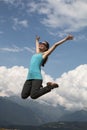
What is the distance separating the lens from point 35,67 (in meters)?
13.6

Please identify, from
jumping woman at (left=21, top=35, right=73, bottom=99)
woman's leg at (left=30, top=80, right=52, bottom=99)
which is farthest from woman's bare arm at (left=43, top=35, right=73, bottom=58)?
woman's leg at (left=30, top=80, right=52, bottom=99)

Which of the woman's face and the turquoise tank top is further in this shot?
the woman's face

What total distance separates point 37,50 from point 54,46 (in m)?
A: 1.10

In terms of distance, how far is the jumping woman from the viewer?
526 inches

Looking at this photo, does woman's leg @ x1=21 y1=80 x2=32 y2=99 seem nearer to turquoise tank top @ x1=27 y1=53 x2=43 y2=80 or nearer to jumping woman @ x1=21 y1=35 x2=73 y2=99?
jumping woman @ x1=21 y1=35 x2=73 y2=99

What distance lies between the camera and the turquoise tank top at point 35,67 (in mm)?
13359

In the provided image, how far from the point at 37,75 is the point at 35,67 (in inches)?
16.6

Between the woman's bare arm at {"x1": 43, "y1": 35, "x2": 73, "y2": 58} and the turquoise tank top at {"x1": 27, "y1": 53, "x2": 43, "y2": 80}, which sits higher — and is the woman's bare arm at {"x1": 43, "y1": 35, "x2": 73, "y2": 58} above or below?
above

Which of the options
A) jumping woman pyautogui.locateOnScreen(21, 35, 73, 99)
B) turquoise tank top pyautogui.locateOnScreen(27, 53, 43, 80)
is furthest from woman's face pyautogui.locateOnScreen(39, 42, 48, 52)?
turquoise tank top pyautogui.locateOnScreen(27, 53, 43, 80)

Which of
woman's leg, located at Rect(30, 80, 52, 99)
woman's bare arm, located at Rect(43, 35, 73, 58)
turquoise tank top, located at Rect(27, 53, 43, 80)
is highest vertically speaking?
woman's bare arm, located at Rect(43, 35, 73, 58)

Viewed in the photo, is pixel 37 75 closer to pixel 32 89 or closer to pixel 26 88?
pixel 32 89

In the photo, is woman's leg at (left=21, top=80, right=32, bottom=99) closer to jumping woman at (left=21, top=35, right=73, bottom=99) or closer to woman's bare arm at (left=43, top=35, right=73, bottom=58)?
jumping woman at (left=21, top=35, right=73, bottom=99)

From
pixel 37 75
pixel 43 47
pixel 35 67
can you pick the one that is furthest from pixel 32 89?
pixel 43 47

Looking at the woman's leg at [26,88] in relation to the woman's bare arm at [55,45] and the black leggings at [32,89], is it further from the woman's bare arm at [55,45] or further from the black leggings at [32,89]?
the woman's bare arm at [55,45]
